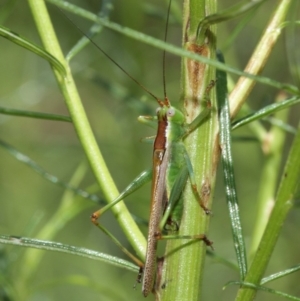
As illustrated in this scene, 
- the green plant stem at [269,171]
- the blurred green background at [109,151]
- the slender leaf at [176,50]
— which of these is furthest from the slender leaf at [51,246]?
the blurred green background at [109,151]

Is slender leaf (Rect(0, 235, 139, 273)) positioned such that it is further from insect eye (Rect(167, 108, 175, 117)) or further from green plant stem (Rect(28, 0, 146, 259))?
insect eye (Rect(167, 108, 175, 117))

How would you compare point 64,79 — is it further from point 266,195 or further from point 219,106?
point 266,195

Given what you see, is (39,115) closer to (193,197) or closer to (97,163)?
(97,163)

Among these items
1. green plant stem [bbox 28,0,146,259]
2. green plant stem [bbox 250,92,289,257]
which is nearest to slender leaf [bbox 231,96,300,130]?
green plant stem [bbox 28,0,146,259]

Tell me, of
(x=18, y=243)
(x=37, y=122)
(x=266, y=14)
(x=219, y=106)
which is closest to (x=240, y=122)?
(x=219, y=106)

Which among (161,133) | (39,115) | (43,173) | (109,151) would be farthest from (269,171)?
(109,151)

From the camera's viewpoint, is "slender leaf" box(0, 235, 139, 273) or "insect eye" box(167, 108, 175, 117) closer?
"slender leaf" box(0, 235, 139, 273)

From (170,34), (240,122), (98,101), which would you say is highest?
(170,34)
